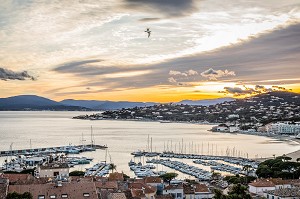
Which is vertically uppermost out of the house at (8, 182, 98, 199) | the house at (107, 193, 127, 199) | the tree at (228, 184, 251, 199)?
the house at (8, 182, 98, 199)

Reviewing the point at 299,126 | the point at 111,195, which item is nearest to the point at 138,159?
the point at 111,195

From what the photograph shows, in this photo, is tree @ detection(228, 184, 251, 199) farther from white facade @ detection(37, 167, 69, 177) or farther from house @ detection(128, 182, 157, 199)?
white facade @ detection(37, 167, 69, 177)

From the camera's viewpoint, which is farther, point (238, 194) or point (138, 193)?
point (138, 193)

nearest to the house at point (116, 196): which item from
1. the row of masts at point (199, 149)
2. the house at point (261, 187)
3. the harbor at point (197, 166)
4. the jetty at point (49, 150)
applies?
the house at point (261, 187)

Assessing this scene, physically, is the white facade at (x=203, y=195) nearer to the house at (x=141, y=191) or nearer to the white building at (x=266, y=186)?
the house at (x=141, y=191)

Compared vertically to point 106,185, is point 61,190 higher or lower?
higher

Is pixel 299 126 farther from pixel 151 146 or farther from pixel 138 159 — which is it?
pixel 138 159

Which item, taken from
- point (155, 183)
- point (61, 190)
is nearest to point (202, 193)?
point (155, 183)

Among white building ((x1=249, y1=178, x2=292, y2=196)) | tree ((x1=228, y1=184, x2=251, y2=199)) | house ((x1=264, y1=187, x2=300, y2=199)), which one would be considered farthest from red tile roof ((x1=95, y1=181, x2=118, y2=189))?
white building ((x1=249, y1=178, x2=292, y2=196))

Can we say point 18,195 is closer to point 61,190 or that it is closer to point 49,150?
point 61,190
